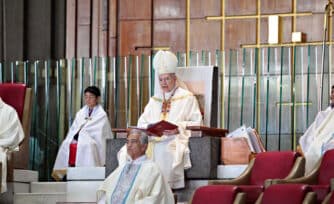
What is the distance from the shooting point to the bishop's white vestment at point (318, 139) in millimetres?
12195

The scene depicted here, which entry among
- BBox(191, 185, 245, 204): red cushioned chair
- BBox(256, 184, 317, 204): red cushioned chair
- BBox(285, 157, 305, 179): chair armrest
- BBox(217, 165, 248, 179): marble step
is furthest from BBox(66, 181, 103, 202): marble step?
BBox(256, 184, 317, 204): red cushioned chair

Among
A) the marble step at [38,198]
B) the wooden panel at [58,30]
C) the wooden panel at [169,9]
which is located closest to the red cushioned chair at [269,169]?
the marble step at [38,198]

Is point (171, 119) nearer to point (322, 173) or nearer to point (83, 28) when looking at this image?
point (322, 173)

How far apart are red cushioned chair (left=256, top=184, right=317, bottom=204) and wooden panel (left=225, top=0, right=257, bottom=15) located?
21.0 ft

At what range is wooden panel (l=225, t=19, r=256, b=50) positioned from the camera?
54.4 ft

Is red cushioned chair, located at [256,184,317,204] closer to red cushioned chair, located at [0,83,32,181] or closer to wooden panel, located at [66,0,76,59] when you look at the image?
red cushioned chair, located at [0,83,32,181]

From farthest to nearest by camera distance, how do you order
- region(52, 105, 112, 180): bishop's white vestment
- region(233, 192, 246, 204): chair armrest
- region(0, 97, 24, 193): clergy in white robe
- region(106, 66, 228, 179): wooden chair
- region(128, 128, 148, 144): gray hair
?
region(52, 105, 112, 180): bishop's white vestment, region(0, 97, 24, 193): clergy in white robe, region(106, 66, 228, 179): wooden chair, region(128, 128, 148, 144): gray hair, region(233, 192, 246, 204): chair armrest

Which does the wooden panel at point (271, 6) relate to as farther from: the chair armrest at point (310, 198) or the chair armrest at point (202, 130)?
the chair armrest at point (310, 198)

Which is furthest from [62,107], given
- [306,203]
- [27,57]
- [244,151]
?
[306,203]

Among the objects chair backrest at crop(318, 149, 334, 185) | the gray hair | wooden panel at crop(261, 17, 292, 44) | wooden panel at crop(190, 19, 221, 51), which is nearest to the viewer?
the gray hair

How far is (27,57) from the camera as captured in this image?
55.5 ft

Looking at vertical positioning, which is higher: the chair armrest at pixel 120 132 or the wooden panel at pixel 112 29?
the wooden panel at pixel 112 29

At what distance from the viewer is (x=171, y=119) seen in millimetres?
12742

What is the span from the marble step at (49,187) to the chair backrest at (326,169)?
3.15 meters
